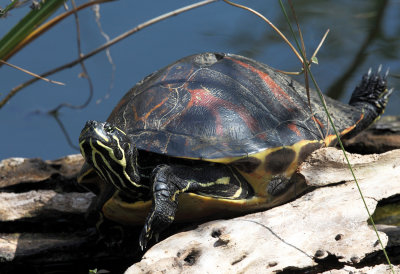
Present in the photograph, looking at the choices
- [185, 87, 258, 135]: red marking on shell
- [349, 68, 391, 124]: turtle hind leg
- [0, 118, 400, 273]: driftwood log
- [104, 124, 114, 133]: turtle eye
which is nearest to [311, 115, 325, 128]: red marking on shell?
[0, 118, 400, 273]: driftwood log

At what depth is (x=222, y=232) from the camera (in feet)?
7.38

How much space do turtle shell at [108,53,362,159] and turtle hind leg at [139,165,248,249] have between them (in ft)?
0.31

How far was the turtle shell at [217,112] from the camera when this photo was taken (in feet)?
7.95

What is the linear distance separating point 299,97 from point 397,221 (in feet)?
2.82

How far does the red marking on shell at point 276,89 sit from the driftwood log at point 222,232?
1.06ft

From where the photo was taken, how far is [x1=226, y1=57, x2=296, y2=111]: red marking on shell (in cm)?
279

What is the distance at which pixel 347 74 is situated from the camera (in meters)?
5.14

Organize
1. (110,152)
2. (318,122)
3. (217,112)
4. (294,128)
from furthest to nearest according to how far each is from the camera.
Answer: (318,122) → (294,128) → (217,112) → (110,152)

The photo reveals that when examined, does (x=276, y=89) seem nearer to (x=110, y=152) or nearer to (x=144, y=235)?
(x=110, y=152)

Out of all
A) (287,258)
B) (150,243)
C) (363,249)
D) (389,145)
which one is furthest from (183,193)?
(389,145)

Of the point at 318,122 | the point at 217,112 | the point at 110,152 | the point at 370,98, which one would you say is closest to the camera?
the point at 110,152

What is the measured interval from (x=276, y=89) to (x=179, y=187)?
86 centimetres

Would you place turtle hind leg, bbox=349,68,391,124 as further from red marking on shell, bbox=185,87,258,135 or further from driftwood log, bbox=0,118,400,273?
red marking on shell, bbox=185,87,258,135

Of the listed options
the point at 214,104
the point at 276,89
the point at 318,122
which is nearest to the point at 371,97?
the point at 318,122
